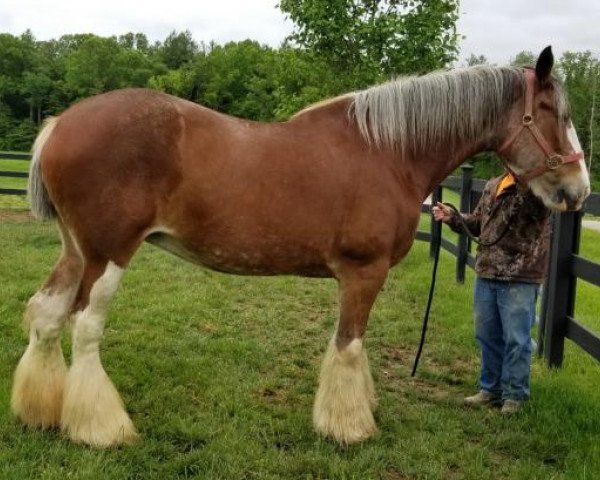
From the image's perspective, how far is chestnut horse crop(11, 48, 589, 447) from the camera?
3.04 meters

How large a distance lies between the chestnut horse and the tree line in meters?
5.41

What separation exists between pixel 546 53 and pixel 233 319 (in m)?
3.79

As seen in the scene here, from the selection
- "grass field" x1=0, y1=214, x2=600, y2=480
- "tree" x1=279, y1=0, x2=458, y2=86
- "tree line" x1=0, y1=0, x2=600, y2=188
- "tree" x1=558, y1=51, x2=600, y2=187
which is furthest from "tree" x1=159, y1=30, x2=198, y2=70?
"grass field" x1=0, y1=214, x2=600, y2=480

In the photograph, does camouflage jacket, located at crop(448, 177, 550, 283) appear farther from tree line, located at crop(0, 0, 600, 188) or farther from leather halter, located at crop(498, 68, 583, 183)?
tree line, located at crop(0, 0, 600, 188)

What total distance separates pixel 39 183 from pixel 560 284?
381cm

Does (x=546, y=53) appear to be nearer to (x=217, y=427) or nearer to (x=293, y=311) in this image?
(x=217, y=427)

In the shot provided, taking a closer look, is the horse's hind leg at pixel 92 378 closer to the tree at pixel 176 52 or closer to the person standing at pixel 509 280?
the person standing at pixel 509 280

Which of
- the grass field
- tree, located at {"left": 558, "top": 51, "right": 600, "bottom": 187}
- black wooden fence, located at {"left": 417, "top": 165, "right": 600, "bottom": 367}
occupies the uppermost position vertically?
tree, located at {"left": 558, "top": 51, "right": 600, "bottom": 187}

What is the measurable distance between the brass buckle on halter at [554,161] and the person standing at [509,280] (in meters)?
0.32

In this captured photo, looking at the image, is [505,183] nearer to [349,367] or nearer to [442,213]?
[442,213]

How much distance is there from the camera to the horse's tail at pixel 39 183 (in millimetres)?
3143

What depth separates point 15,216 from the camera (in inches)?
478

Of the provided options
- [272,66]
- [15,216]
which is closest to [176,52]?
[272,66]

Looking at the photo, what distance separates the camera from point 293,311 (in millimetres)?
6273
